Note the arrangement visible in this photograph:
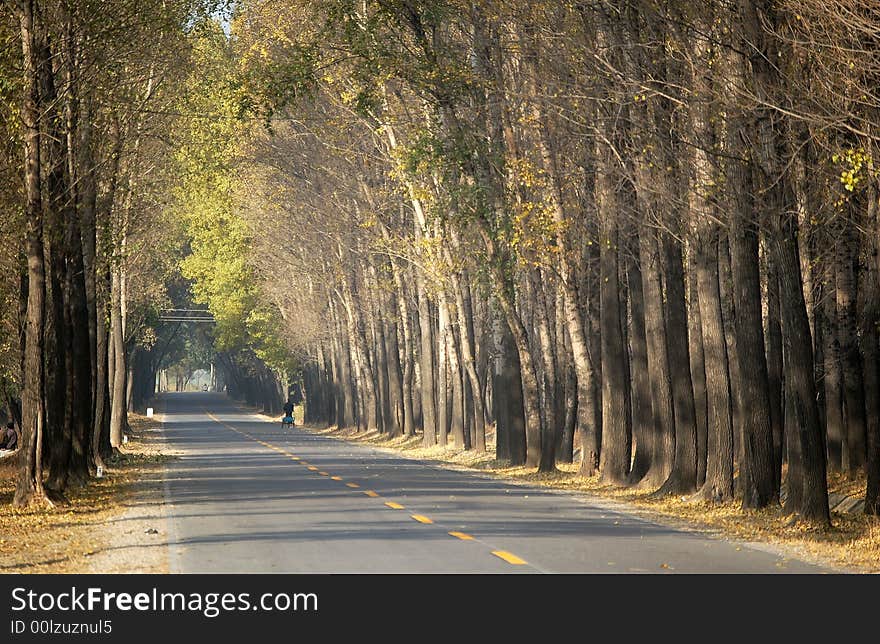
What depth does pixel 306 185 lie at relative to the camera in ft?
204

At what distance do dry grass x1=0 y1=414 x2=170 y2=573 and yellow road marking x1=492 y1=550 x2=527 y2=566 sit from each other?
13.8 feet

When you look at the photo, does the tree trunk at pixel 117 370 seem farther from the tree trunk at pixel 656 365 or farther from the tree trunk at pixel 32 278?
the tree trunk at pixel 32 278

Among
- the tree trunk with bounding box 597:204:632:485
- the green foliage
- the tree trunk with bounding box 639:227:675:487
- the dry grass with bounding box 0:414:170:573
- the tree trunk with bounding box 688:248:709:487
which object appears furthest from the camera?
the green foliage

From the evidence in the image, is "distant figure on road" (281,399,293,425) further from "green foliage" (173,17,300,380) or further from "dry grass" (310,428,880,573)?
"dry grass" (310,428,880,573)

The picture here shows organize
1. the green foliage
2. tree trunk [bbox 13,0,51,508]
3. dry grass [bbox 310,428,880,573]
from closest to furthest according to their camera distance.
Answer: dry grass [bbox 310,428,880,573]
tree trunk [bbox 13,0,51,508]
the green foliage

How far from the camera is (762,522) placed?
2241cm

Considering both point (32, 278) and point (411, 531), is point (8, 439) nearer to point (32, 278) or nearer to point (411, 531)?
point (32, 278)

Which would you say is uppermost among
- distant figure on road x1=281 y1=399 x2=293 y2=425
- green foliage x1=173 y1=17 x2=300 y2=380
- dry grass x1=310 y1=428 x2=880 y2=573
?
green foliage x1=173 y1=17 x2=300 y2=380

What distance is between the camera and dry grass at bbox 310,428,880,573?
1823 centimetres

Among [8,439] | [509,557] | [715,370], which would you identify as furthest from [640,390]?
[8,439]

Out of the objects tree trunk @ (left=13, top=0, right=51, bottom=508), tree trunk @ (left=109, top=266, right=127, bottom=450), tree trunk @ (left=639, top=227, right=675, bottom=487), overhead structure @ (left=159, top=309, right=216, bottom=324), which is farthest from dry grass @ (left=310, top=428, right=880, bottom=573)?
overhead structure @ (left=159, top=309, right=216, bottom=324)

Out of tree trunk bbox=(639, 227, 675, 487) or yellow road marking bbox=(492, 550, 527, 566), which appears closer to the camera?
yellow road marking bbox=(492, 550, 527, 566)

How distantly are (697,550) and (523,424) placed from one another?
22373 millimetres

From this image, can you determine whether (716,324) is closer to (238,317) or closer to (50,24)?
(50,24)
